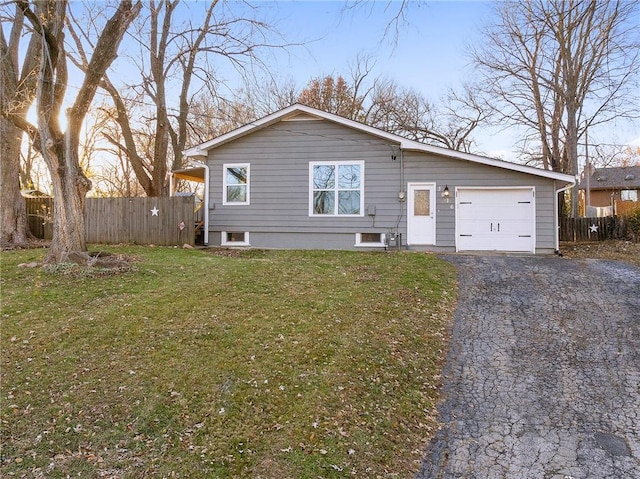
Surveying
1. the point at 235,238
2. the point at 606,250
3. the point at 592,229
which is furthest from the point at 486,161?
the point at 235,238

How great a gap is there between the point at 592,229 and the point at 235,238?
12.0 m

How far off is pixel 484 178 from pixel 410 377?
8.38 metres

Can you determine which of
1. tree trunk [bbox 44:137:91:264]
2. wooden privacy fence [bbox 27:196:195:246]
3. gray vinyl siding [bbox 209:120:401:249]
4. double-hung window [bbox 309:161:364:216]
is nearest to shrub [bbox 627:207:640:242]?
gray vinyl siding [bbox 209:120:401:249]

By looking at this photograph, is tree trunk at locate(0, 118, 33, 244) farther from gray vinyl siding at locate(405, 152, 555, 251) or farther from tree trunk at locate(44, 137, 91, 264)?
gray vinyl siding at locate(405, 152, 555, 251)

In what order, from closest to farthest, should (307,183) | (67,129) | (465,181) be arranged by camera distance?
(67,129), (465,181), (307,183)

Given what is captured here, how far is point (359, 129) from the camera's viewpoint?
11812 mm

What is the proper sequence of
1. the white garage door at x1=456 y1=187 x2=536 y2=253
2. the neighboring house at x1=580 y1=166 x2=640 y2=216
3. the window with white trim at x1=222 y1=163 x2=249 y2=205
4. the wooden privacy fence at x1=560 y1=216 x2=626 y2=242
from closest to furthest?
the white garage door at x1=456 y1=187 x2=536 y2=253
the window with white trim at x1=222 y1=163 x2=249 y2=205
the wooden privacy fence at x1=560 y1=216 x2=626 y2=242
the neighboring house at x1=580 y1=166 x2=640 y2=216

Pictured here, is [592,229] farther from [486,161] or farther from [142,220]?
[142,220]

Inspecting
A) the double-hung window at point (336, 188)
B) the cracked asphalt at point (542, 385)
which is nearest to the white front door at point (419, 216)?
the double-hung window at point (336, 188)

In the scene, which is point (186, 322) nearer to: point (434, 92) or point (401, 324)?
point (401, 324)

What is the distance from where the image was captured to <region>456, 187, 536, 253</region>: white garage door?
11.2m

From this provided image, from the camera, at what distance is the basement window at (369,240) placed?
1190 centimetres

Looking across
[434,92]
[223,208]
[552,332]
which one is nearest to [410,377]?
[552,332]

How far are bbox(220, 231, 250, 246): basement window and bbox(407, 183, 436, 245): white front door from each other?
15.8 ft
